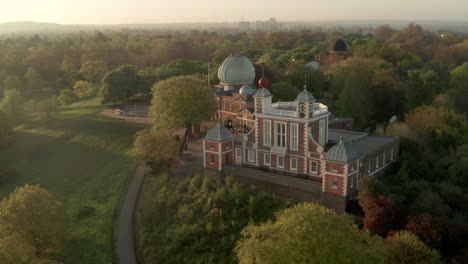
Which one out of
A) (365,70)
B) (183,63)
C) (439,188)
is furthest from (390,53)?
(439,188)

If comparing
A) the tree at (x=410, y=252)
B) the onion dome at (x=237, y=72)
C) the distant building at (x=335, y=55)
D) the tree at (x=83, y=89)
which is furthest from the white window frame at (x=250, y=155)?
the tree at (x=83, y=89)

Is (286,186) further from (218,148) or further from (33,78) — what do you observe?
(33,78)

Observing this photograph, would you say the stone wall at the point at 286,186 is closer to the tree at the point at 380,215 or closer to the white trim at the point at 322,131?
the tree at the point at 380,215

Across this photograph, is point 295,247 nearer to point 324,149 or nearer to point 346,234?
point 346,234

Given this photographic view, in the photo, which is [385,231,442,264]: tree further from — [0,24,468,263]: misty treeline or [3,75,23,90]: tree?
[3,75,23,90]: tree

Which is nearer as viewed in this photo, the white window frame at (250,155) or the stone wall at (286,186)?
the stone wall at (286,186)

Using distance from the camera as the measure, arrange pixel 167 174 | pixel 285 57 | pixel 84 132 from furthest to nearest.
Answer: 1. pixel 285 57
2. pixel 84 132
3. pixel 167 174

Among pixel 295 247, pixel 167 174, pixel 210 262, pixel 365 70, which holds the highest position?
pixel 365 70
